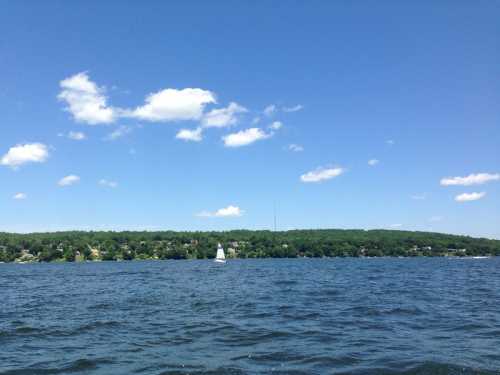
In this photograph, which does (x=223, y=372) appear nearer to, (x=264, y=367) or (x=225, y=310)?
(x=264, y=367)

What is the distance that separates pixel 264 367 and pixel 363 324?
12.3 metres

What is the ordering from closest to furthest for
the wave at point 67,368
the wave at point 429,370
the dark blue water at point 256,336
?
1. the wave at point 429,370
2. the wave at point 67,368
3. the dark blue water at point 256,336

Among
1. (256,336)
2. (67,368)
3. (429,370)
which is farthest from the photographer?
(256,336)

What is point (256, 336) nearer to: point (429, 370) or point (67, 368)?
point (429, 370)

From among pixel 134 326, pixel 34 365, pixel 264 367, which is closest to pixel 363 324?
pixel 264 367

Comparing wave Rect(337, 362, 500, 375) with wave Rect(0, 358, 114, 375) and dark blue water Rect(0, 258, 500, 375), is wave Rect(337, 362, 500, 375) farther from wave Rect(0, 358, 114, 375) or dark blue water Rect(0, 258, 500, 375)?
wave Rect(0, 358, 114, 375)

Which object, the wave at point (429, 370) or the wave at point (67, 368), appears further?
the wave at point (67, 368)

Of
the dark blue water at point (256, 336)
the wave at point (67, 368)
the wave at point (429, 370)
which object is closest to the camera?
the wave at point (429, 370)

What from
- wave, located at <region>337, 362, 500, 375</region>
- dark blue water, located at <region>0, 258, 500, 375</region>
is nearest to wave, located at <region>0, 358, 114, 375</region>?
dark blue water, located at <region>0, 258, 500, 375</region>

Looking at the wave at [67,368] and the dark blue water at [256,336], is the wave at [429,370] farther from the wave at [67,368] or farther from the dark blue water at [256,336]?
the wave at [67,368]

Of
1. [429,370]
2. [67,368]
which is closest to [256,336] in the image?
[429,370]

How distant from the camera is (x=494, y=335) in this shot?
25.0 metres

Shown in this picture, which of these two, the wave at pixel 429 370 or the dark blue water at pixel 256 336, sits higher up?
the wave at pixel 429 370

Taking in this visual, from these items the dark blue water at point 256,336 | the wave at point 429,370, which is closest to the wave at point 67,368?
the dark blue water at point 256,336
